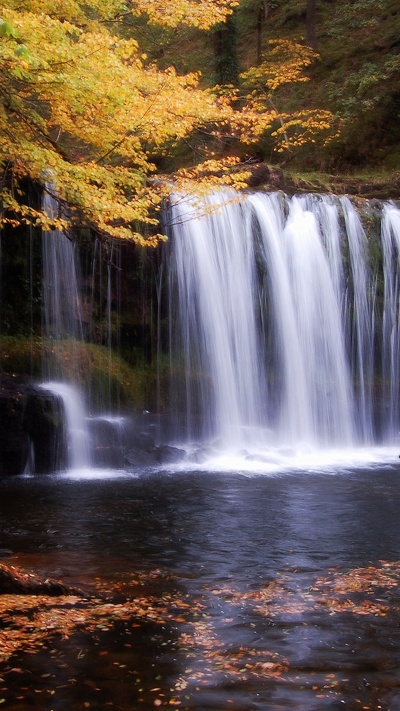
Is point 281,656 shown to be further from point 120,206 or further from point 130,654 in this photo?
point 120,206

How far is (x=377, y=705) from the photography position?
170 inches

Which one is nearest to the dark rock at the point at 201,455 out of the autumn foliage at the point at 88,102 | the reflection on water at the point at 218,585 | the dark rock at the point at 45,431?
the reflection on water at the point at 218,585

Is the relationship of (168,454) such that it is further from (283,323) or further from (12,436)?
(283,323)

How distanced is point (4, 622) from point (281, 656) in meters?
2.03

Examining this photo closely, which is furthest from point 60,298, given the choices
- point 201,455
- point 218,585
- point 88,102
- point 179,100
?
point 218,585

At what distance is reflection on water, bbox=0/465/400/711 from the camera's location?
4496mm

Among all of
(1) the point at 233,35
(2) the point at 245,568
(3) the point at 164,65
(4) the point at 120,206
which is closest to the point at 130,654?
(2) the point at 245,568

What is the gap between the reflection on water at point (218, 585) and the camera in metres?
4.50

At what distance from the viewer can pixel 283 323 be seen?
16.2 metres

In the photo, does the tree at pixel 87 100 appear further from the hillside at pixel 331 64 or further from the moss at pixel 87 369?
the hillside at pixel 331 64

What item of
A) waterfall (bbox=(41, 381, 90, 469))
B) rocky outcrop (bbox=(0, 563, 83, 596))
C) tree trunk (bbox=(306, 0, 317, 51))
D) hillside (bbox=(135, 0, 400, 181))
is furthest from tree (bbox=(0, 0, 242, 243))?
tree trunk (bbox=(306, 0, 317, 51))

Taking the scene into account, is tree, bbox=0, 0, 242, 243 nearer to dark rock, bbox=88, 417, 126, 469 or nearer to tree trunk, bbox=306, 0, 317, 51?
dark rock, bbox=88, 417, 126, 469

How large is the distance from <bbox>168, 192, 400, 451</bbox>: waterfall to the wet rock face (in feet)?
10.9

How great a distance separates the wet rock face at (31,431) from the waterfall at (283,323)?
334 cm
